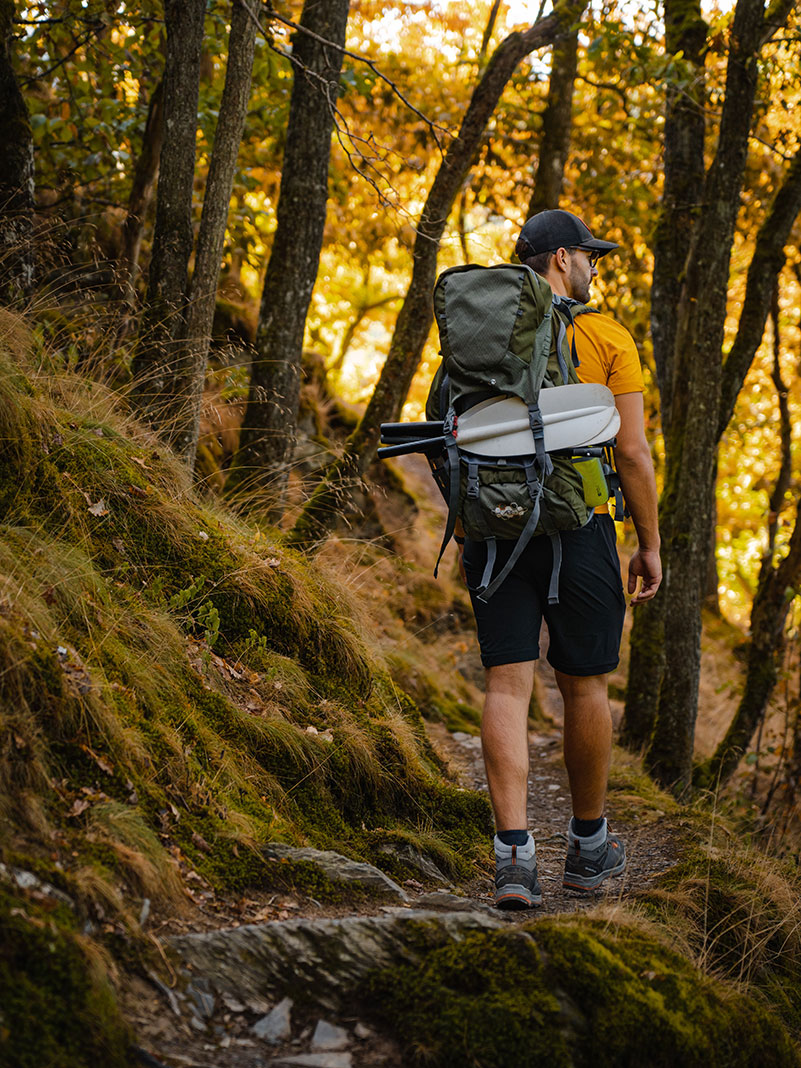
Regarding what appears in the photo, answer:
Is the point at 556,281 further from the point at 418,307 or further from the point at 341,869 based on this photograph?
the point at 418,307

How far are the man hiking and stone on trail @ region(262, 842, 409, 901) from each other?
43cm

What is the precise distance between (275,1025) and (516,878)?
1.23 meters

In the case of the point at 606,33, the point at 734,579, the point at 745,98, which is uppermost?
the point at 606,33

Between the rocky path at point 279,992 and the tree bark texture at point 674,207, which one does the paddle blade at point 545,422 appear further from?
the tree bark texture at point 674,207

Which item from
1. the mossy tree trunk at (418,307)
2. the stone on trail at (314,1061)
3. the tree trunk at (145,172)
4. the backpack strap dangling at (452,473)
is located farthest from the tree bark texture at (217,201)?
the stone on trail at (314,1061)

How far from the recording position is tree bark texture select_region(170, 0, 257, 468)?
19.0ft

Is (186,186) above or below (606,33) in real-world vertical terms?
below

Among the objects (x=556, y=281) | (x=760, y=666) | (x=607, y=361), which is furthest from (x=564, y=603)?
(x=760, y=666)

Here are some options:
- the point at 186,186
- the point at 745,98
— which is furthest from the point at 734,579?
the point at 186,186

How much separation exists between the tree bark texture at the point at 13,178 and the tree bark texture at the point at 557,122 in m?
6.48

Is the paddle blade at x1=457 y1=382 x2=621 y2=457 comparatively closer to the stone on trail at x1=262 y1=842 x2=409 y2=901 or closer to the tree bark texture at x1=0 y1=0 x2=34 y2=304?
the stone on trail at x1=262 y1=842 x2=409 y2=901

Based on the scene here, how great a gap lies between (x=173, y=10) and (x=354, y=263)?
632 inches

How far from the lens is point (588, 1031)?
2.46 m

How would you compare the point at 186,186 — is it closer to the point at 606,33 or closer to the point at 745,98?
the point at 606,33
